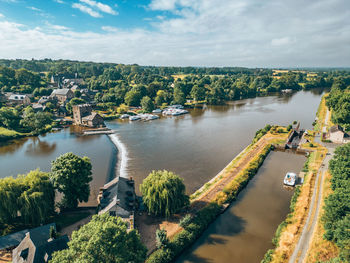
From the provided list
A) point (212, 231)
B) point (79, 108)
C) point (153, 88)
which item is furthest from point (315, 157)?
point (153, 88)

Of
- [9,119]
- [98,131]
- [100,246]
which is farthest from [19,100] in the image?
[100,246]

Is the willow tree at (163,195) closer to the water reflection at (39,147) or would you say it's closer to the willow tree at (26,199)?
the willow tree at (26,199)

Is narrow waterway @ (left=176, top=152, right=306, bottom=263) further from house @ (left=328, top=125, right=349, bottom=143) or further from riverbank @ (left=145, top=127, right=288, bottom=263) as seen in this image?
house @ (left=328, top=125, right=349, bottom=143)

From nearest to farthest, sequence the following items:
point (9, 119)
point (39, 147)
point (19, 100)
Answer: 1. point (39, 147)
2. point (9, 119)
3. point (19, 100)

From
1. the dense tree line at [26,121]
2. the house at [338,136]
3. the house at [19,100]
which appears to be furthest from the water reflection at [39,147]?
the house at [338,136]

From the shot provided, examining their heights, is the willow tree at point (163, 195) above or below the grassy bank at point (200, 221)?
above

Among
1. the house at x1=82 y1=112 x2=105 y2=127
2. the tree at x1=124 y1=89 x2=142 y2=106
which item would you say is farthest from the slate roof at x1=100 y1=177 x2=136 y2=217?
the tree at x1=124 y1=89 x2=142 y2=106

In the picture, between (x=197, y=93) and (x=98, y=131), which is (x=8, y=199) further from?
(x=197, y=93)
